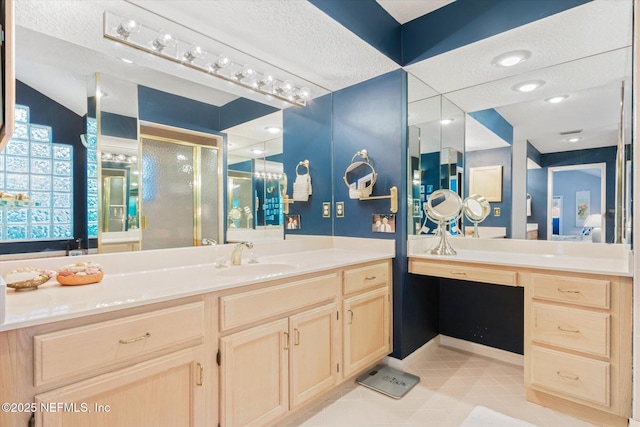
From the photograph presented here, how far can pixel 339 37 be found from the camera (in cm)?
193

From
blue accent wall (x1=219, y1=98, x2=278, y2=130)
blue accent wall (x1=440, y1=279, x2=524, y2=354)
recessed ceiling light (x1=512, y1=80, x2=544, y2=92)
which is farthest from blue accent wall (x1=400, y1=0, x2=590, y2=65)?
blue accent wall (x1=440, y1=279, x2=524, y2=354)

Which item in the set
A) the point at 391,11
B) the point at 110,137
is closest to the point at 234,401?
the point at 110,137

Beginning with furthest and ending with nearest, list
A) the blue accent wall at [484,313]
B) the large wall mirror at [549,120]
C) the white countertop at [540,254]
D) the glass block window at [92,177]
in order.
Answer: the blue accent wall at [484,313] < the large wall mirror at [549,120] < the white countertop at [540,254] < the glass block window at [92,177]

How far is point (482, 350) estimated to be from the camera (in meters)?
2.58

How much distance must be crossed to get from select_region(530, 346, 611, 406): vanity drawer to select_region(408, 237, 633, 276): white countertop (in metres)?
0.49

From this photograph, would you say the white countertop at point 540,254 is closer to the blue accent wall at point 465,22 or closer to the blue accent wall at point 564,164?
the blue accent wall at point 564,164

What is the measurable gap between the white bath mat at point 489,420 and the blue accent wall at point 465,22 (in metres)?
2.19

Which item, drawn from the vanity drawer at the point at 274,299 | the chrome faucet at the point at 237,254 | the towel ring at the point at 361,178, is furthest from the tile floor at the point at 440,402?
the towel ring at the point at 361,178

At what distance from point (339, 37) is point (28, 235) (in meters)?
1.89

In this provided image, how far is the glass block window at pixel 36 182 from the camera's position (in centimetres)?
136

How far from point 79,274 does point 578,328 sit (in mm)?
2473

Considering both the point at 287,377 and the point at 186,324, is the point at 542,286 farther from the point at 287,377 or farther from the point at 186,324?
the point at 186,324

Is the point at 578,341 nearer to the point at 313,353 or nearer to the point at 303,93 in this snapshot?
the point at 313,353

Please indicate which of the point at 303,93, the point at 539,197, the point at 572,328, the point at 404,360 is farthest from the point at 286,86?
the point at 572,328
